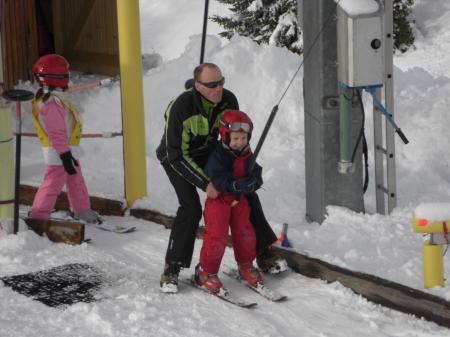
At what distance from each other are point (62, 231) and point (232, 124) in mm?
1995

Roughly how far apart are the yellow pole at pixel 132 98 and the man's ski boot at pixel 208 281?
2417 mm

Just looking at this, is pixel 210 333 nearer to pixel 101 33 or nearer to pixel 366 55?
pixel 366 55

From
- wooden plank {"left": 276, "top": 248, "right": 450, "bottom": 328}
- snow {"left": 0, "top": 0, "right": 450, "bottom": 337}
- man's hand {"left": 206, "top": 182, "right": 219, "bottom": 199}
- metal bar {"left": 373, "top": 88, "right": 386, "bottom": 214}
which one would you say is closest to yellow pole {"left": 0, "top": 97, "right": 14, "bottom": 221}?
snow {"left": 0, "top": 0, "right": 450, "bottom": 337}

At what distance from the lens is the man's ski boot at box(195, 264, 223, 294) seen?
17.3 feet

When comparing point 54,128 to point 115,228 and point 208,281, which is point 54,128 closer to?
point 115,228

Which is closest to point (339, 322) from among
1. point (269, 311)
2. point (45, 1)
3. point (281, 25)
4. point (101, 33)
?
point (269, 311)

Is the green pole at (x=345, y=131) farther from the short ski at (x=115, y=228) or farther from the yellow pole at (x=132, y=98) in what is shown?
the yellow pole at (x=132, y=98)

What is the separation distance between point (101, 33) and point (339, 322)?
9.54m

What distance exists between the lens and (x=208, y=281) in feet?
17.5

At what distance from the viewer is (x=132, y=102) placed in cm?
767

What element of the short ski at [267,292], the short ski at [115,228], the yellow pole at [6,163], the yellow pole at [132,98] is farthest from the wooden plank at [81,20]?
the short ski at [267,292]

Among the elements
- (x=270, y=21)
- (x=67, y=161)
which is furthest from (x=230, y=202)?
(x=270, y=21)

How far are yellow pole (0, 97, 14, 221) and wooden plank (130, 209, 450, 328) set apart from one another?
212cm

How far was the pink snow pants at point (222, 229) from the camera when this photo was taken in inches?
209
